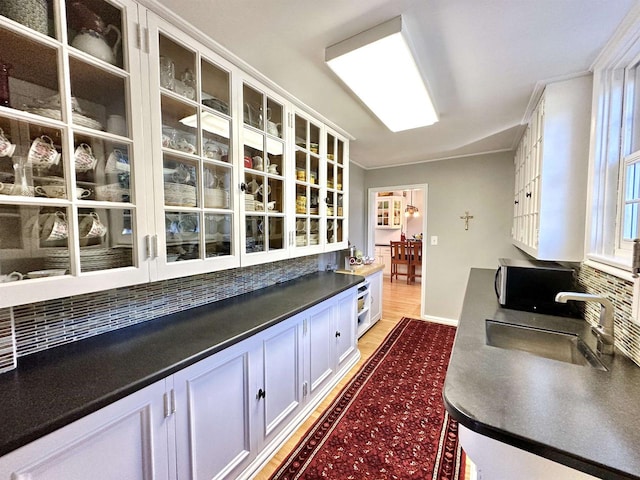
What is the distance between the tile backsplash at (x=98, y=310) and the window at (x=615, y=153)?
6.82ft

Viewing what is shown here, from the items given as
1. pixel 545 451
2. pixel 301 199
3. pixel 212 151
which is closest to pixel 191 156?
pixel 212 151

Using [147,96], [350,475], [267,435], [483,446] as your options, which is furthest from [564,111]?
[267,435]

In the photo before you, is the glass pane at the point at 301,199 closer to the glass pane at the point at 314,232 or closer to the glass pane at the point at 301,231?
the glass pane at the point at 301,231

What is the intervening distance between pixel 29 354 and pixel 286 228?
1.38 metres

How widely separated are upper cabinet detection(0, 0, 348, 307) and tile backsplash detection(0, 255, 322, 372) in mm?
232

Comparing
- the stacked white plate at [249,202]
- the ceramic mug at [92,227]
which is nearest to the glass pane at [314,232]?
the stacked white plate at [249,202]

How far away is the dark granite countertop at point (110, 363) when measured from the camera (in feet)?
2.37

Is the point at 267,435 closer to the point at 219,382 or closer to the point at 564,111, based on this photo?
the point at 219,382

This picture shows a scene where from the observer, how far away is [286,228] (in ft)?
6.37

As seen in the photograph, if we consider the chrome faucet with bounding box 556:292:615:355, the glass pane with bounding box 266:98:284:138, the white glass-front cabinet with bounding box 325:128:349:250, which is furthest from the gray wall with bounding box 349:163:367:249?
the chrome faucet with bounding box 556:292:615:355

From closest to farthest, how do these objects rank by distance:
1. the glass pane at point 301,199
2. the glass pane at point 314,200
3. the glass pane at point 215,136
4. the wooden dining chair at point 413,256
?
the glass pane at point 215,136 < the glass pane at point 301,199 < the glass pane at point 314,200 < the wooden dining chair at point 413,256

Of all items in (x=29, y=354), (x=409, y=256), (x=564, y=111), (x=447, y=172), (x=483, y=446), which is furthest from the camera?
(x=409, y=256)

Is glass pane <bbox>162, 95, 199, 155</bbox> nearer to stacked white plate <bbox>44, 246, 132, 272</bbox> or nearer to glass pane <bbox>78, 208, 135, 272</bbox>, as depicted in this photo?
glass pane <bbox>78, 208, 135, 272</bbox>

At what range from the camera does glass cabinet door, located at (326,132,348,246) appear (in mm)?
2521
